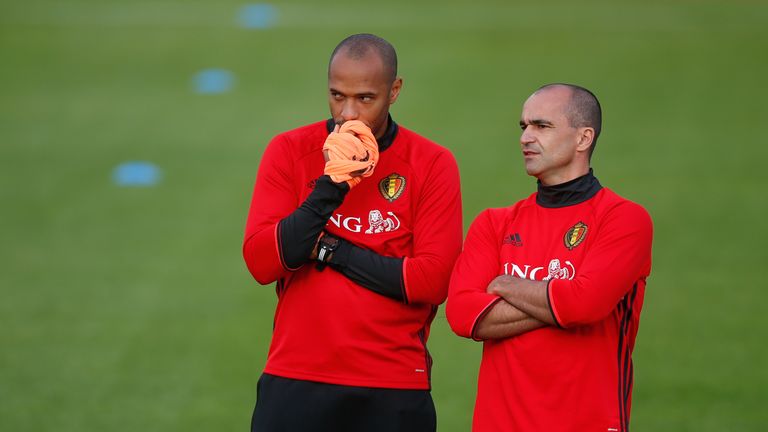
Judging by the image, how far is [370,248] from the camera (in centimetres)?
437

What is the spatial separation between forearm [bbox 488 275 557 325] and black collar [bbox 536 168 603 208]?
33 cm

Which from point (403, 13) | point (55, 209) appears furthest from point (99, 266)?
point (403, 13)

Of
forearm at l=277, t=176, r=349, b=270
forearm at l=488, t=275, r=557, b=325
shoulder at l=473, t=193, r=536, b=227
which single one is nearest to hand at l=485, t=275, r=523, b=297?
forearm at l=488, t=275, r=557, b=325

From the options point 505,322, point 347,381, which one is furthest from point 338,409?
point 505,322

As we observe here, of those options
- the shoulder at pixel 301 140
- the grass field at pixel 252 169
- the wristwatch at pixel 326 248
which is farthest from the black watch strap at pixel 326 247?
the grass field at pixel 252 169

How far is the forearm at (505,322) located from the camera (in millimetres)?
4117

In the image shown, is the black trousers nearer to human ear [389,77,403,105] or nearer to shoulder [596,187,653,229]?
shoulder [596,187,653,229]

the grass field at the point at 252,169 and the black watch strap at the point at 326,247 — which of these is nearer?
the black watch strap at the point at 326,247

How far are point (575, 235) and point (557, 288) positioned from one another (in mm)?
240

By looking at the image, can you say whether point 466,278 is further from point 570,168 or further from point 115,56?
point 115,56

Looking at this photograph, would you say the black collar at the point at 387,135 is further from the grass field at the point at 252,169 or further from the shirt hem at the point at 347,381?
the grass field at the point at 252,169

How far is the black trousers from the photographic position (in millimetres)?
4289

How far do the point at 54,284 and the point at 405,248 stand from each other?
5.93m

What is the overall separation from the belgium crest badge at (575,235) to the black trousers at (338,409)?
80cm
